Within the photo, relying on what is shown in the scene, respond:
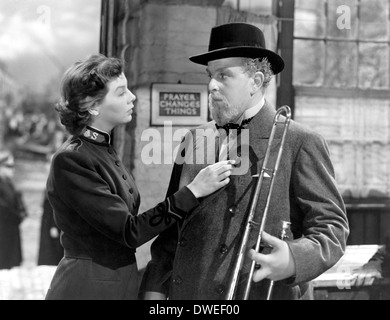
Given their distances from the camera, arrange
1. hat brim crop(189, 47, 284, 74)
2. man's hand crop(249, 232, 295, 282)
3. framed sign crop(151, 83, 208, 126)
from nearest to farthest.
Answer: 1. man's hand crop(249, 232, 295, 282)
2. hat brim crop(189, 47, 284, 74)
3. framed sign crop(151, 83, 208, 126)

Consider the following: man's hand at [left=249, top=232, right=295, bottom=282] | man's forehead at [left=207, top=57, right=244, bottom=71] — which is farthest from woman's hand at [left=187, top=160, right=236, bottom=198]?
man's forehead at [left=207, top=57, right=244, bottom=71]

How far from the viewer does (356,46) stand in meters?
2.67

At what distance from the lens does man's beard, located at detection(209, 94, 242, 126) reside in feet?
6.24

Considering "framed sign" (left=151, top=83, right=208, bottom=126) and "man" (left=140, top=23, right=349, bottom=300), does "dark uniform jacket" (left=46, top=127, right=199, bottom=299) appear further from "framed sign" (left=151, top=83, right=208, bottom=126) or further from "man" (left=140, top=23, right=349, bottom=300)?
"framed sign" (left=151, top=83, right=208, bottom=126)

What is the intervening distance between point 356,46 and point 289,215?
1192mm

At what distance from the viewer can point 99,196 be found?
1842mm

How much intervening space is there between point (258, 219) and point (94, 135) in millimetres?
646

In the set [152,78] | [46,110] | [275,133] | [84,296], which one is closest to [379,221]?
[275,133]

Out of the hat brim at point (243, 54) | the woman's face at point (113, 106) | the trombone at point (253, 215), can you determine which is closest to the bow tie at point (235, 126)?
the trombone at point (253, 215)

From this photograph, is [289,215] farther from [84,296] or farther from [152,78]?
[152,78]

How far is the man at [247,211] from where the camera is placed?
1.78 metres

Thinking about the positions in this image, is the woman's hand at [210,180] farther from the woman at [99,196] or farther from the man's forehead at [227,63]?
the man's forehead at [227,63]

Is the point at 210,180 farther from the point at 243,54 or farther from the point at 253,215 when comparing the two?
the point at 243,54
